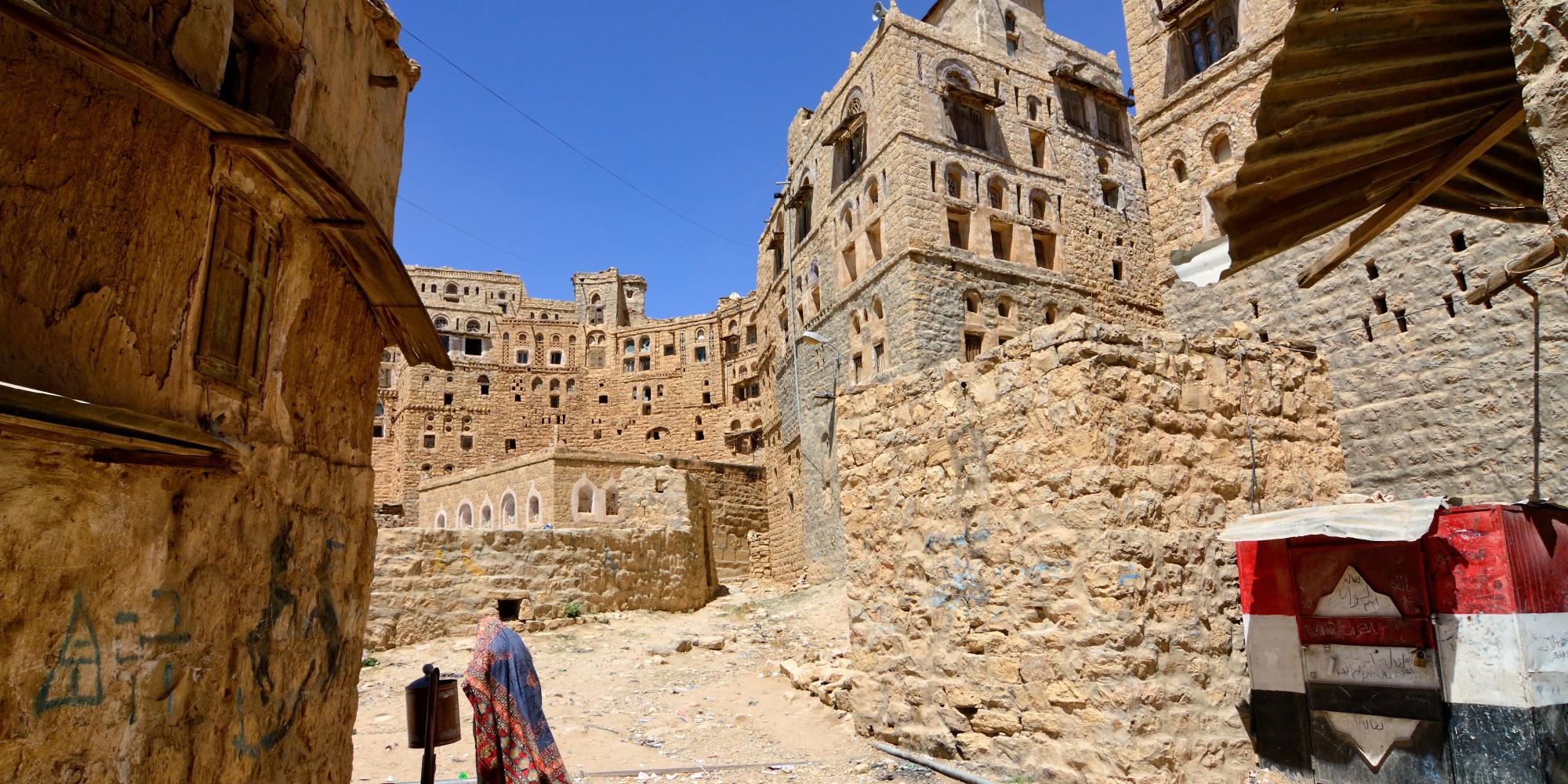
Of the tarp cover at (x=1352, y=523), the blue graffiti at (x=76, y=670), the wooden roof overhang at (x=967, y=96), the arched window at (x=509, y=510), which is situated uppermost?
the wooden roof overhang at (x=967, y=96)

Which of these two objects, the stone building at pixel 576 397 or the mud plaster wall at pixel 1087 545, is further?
the stone building at pixel 576 397

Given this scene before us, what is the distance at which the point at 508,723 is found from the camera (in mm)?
5801

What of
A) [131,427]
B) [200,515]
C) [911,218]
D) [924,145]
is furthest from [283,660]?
[924,145]

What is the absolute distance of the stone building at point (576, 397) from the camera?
46.3 meters

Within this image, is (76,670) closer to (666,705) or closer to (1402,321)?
(666,705)

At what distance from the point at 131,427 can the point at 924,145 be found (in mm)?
23102

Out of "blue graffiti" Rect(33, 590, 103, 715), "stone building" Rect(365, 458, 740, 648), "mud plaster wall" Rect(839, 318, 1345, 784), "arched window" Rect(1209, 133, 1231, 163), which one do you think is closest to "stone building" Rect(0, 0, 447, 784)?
"blue graffiti" Rect(33, 590, 103, 715)

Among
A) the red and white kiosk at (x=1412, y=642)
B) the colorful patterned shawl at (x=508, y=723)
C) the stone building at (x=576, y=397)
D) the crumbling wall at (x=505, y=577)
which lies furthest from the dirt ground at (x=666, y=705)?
the stone building at (x=576, y=397)

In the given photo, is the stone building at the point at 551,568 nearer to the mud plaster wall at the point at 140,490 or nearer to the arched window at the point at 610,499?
the mud plaster wall at the point at 140,490

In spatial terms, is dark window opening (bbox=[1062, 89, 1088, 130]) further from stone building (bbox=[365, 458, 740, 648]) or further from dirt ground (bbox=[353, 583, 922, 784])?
dirt ground (bbox=[353, 583, 922, 784])

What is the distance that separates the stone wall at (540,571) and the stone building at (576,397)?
2689 cm

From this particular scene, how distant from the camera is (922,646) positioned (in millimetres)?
7242

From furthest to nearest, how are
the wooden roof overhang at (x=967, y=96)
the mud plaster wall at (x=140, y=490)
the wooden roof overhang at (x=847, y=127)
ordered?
the wooden roof overhang at (x=847, y=127) → the wooden roof overhang at (x=967, y=96) → the mud plaster wall at (x=140, y=490)

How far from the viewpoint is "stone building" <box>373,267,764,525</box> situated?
152 feet
